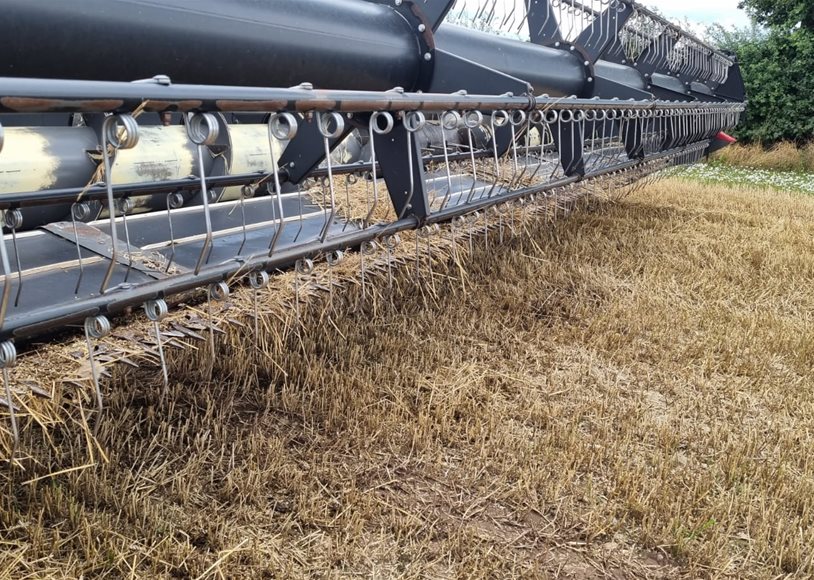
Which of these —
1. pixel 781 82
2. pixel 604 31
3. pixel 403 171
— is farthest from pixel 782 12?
pixel 403 171

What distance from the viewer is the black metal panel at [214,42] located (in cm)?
177

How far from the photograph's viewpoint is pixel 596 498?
72.1 inches

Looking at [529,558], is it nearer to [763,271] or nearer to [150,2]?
[150,2]

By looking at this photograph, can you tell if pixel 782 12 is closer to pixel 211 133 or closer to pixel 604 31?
pixel 604 31

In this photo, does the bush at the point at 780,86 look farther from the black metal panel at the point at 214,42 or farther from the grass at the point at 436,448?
the black metal panel at the point at 214,42

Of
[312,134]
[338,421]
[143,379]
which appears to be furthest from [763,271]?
[143,379]

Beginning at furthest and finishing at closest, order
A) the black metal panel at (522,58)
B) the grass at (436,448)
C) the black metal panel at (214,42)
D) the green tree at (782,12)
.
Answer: the green tree at (782,12), the black metal panel at (522,58), the black metal panel at (214,42), the grass at (436,448)

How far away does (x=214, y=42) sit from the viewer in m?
2.15

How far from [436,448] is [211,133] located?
1.00 meters

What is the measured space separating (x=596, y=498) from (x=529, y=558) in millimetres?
303

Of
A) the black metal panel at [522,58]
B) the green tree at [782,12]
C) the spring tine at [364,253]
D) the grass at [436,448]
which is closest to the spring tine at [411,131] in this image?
the spring tine at [364,253]

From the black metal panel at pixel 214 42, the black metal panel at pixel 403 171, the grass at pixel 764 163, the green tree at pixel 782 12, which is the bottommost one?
the grass at pixel 764 163

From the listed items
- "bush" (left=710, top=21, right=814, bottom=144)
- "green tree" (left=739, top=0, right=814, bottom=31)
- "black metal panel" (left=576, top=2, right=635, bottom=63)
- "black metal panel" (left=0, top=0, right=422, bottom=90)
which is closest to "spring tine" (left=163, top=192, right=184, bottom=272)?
"black metal panel" (left=0, top=0, right=422, bottom=90)

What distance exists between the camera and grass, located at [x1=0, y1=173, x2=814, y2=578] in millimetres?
1533
